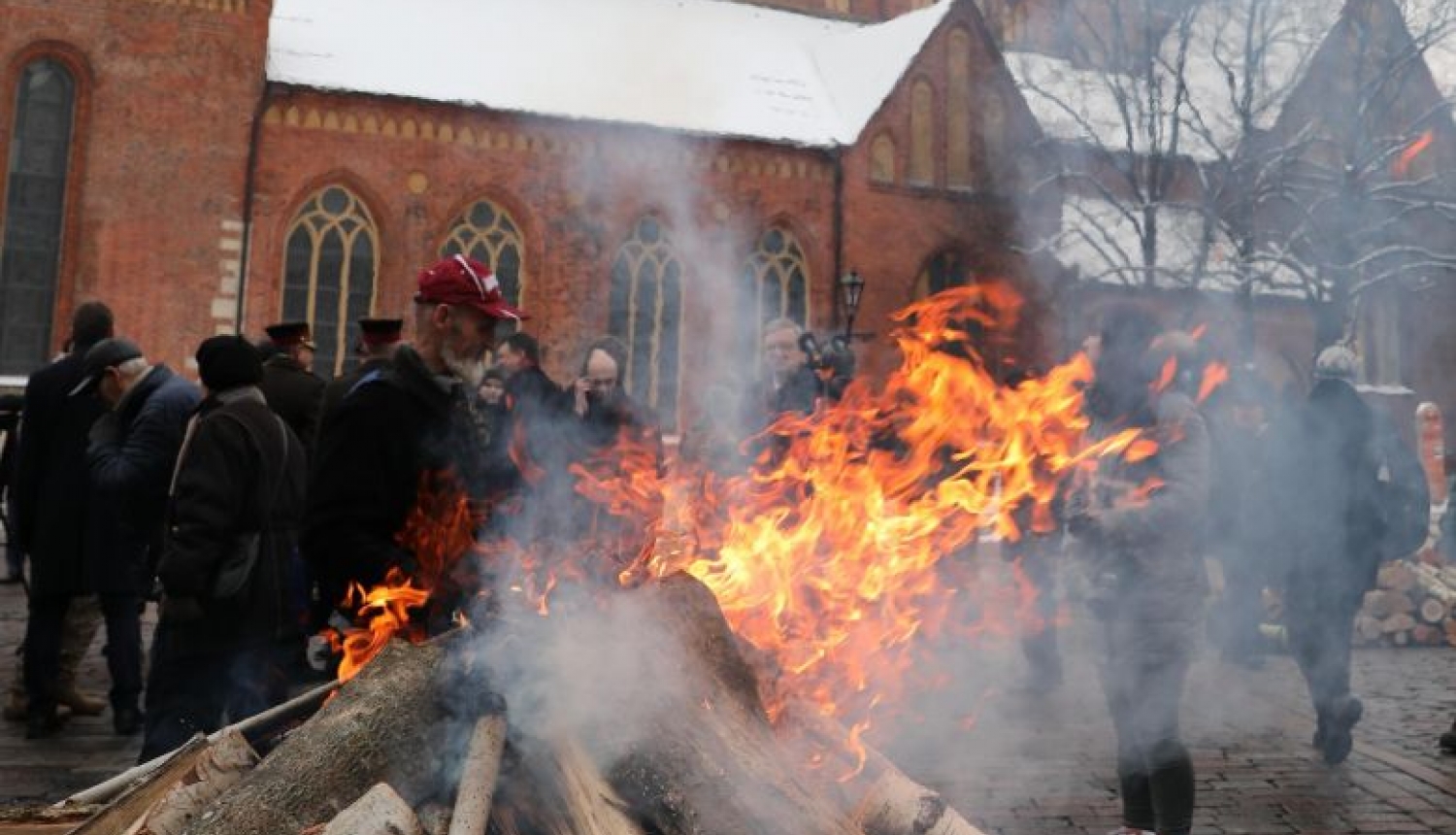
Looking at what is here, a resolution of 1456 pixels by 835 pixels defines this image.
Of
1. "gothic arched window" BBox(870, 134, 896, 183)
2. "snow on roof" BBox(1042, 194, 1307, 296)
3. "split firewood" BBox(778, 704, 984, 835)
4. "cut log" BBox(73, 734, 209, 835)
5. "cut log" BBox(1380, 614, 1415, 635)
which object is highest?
"gothic arched window" BBox(870, 134, 896, 183)

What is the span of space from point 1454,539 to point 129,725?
9852 mm

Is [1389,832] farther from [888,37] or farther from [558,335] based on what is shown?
[888,37]

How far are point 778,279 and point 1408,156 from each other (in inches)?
499

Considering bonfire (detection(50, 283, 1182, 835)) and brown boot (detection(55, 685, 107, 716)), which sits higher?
bonfire (detection(50, 283, 1182, 835))

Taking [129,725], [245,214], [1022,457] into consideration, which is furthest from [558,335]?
[1022,457]

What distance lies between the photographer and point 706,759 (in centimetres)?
269

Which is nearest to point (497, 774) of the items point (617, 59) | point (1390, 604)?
point (1390, 604)

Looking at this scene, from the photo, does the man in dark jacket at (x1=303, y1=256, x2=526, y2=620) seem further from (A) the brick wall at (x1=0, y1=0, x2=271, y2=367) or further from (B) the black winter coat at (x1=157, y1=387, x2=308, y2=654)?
(A) the brick wall at (x1=0, y1=0, x2=271, y2=367)

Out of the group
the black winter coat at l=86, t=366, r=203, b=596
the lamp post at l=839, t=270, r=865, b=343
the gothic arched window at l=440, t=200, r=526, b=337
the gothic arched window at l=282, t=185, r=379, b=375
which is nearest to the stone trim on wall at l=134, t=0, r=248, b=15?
the gothic arched window at l=282, t=185, r=379, b=375

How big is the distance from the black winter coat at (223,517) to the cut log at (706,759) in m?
2.13

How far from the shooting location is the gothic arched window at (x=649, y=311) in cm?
1950

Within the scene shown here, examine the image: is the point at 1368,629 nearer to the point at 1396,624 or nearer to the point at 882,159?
the point at 1396,624

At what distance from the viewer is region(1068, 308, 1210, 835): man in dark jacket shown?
381 centimetres

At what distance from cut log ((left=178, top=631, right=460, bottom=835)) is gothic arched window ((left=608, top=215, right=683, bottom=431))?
16471 millimetres
